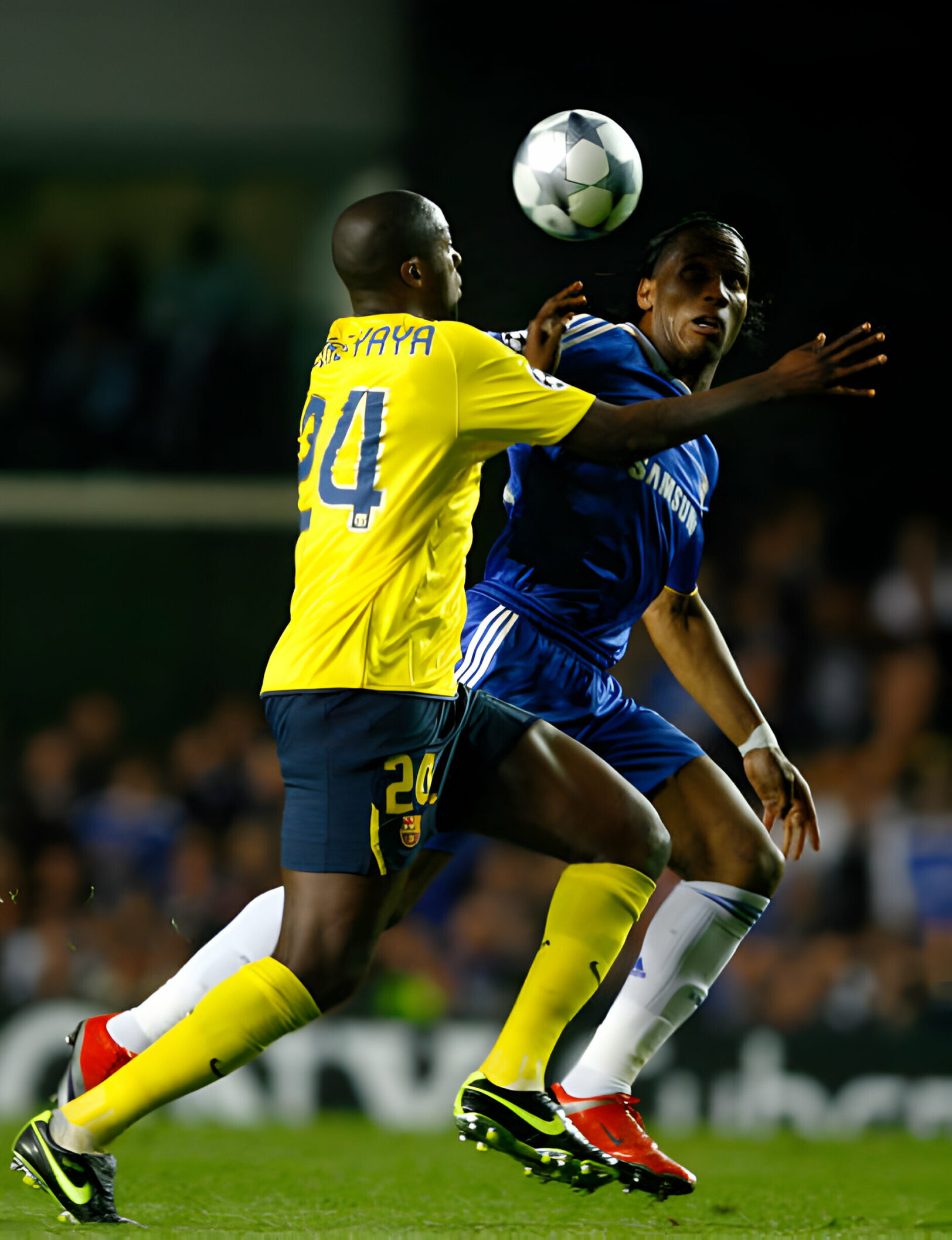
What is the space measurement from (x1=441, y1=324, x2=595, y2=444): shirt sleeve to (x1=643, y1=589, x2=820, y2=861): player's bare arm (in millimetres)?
969

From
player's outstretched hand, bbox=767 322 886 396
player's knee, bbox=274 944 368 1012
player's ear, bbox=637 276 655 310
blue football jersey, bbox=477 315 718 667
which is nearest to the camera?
player's knee, bbox=274 944 368 1012

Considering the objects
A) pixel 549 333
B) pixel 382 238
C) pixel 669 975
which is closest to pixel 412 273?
pixel 382 238

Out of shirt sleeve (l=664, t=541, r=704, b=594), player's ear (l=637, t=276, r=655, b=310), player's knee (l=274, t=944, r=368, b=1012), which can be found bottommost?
player's knee (l=274, t=944, r=368, b=1012)

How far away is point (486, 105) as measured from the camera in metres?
7.01

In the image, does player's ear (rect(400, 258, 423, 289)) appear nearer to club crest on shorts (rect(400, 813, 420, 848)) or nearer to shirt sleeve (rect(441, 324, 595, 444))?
shirt sleeve (rect(441, 324, 595, 444))

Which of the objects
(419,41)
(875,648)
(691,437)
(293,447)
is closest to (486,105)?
(419,41)

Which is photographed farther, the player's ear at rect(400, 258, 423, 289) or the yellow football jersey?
the player's ear at rect(400, 258, 423, 289)

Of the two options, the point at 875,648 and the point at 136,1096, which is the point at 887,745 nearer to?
the point at 875,648

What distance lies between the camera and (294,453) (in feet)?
24.4

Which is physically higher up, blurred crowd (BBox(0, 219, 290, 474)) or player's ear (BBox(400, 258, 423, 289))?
blurred crowd (BBox(0, 219, 290, 474))

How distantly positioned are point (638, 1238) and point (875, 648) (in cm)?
457

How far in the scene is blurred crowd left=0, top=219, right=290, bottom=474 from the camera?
293 inches

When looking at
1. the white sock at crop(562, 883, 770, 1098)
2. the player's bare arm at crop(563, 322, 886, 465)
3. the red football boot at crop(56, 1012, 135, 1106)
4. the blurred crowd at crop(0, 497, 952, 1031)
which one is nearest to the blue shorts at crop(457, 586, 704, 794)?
the white sock at crop(562, 883, 770, 1098)

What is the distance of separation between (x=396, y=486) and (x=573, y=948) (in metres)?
1.08
